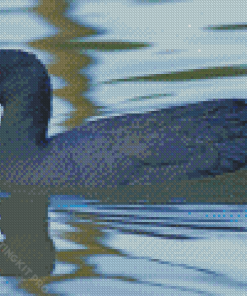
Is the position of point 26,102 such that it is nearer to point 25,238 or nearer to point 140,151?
A: point 140,151

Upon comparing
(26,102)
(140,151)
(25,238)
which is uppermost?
(26,102)

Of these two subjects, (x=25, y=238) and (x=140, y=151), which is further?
(x=140, y=151)

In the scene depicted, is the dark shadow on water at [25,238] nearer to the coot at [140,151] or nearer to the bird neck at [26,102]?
the coot at [140,151]

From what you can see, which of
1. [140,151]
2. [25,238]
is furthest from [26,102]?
[25,238]

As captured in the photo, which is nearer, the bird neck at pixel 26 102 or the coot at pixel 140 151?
the coot at pixel 140 151

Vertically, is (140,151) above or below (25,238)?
above

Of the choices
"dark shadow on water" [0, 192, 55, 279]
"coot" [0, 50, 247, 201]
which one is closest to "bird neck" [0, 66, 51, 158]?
"coot" [0, 50, 247, 201]

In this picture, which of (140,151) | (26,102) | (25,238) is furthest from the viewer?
(26,102)

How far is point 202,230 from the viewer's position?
172 inches

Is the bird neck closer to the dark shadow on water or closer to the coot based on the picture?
the coot

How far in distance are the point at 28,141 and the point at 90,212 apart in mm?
924

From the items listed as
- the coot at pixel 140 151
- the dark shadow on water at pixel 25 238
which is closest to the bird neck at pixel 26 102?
the coot at pixel 140 151

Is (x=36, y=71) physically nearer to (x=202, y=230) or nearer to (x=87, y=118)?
(x=87, y=118)

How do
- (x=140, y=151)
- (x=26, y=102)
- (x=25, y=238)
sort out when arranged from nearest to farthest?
(x=25, y=238)
(x=140, y=151)
(x=26, y=102)
